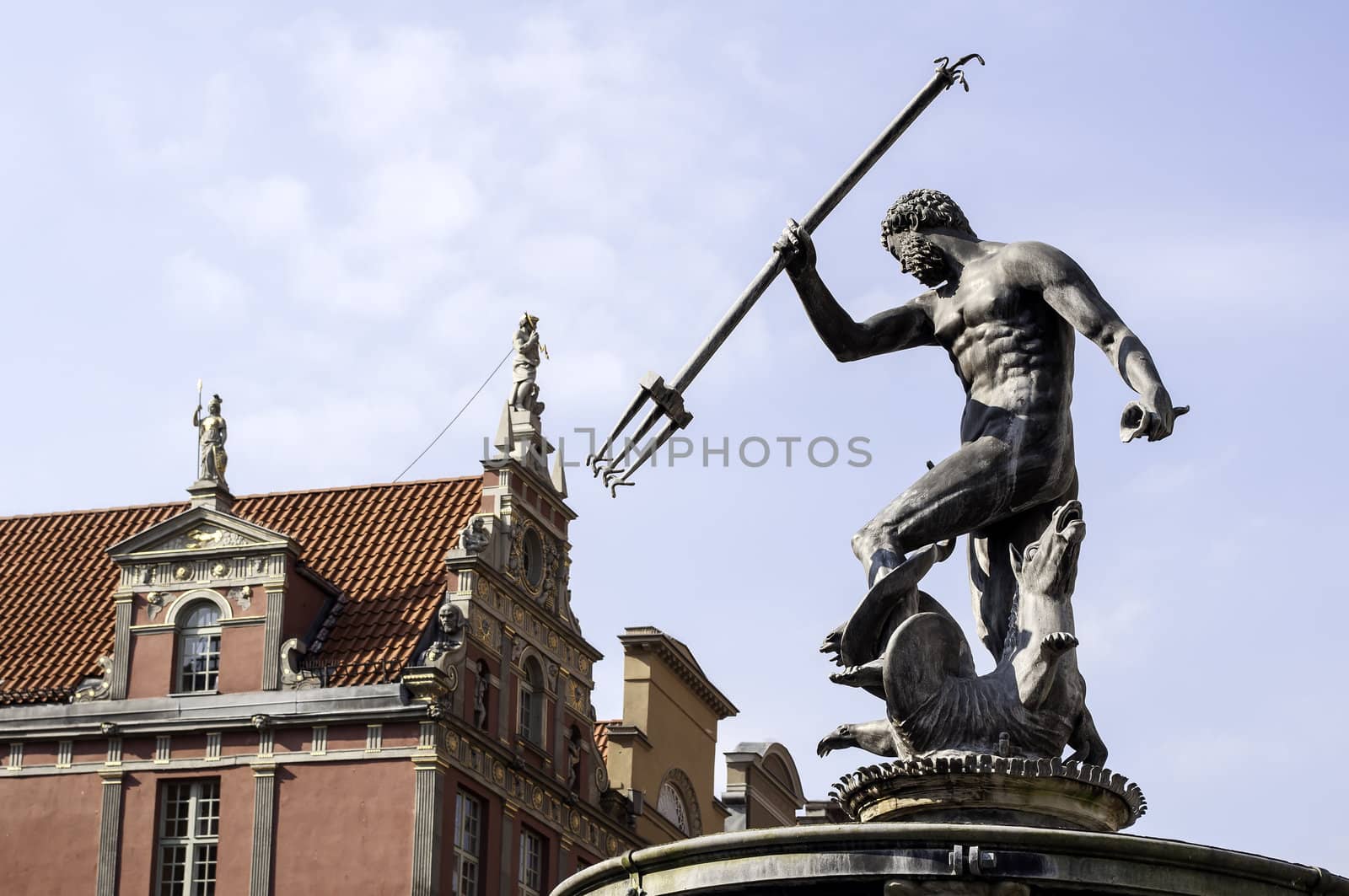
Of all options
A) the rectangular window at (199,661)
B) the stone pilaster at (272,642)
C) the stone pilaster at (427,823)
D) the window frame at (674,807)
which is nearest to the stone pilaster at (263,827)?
the stone pilaster at (272,642)

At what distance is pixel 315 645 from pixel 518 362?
574cm

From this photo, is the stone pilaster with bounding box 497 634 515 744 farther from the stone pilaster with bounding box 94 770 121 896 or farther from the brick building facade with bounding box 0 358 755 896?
the stone pilaster with bounding box 94 770 121 896

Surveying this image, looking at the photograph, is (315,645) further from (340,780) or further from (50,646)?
(50,646)

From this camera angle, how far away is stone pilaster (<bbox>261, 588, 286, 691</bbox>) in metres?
32.1

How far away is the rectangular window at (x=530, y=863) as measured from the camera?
3338cm

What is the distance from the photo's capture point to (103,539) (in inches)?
1460

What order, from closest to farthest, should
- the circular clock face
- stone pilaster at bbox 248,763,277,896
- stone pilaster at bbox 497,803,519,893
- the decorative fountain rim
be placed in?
the decorative fountain rim → stone pilaster at bbox 248,763,277,896 → stone pilaster at bbox 497,803,519,893 → the circular clock face

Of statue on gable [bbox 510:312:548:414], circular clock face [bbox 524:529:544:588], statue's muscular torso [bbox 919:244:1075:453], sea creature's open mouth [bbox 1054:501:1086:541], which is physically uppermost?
statue on gable [bbox 510:312:548:414]

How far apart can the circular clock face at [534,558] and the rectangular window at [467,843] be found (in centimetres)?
404

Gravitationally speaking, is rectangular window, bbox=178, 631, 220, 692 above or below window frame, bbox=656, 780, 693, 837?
above

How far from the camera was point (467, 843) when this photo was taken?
1267 inches

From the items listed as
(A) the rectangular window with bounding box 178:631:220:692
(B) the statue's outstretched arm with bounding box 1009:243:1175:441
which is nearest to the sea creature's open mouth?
(B) the statue's outstretched arm with bounding box 1009:243:1175:441

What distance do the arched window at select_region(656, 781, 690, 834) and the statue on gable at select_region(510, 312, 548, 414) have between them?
735 centimetres

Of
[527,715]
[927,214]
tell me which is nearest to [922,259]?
[927,214]
